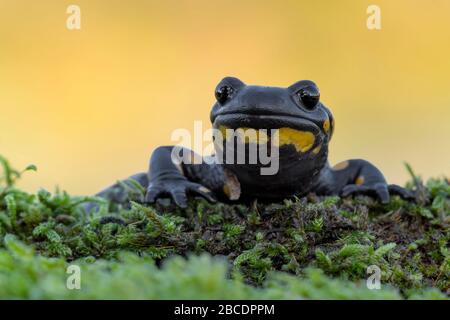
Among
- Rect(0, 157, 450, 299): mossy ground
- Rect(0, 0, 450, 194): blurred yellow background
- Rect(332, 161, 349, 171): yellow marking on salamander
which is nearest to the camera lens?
Rect(0, 157, 450, 299): mossy ground

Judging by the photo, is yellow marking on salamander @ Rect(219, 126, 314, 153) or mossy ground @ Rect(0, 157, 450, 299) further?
yellow marking on salamander @ Rect(219, 126, 314, 153)

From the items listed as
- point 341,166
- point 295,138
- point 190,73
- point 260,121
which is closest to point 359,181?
point 341,166

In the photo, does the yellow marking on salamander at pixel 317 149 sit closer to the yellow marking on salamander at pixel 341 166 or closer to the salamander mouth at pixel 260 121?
the salamander mouth at pixel 260 121

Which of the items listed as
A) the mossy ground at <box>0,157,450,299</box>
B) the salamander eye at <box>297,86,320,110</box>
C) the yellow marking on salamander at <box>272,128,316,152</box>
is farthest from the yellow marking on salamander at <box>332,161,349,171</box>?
the salamander eye at <box>297,86,320,110</box>

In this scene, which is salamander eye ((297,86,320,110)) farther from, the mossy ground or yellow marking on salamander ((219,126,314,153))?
the mossy ground

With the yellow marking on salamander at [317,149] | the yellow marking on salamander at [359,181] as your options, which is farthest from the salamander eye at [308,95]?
the yellow marking on salamander at [359,181]
